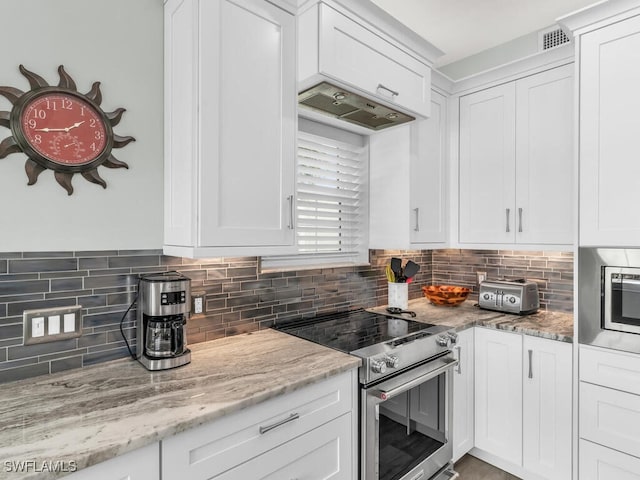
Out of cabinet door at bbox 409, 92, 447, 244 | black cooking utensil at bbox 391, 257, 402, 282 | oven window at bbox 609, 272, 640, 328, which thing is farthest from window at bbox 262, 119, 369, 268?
oven window at bbox 609, 272, 640, 328

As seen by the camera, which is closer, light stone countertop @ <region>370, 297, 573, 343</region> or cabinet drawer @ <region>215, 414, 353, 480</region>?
cabinet drawer @ <region>215, 414, 353, 480</region>

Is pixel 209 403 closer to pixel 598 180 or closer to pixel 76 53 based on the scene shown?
pixel 76 53

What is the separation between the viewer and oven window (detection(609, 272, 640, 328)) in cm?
177

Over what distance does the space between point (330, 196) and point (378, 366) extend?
4.10ft

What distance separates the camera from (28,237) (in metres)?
1.35

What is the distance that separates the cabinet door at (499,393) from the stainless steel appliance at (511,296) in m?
0.31

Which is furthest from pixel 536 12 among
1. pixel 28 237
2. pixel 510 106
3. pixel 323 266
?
pixel 28 237

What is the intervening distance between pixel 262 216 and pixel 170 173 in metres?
0.45

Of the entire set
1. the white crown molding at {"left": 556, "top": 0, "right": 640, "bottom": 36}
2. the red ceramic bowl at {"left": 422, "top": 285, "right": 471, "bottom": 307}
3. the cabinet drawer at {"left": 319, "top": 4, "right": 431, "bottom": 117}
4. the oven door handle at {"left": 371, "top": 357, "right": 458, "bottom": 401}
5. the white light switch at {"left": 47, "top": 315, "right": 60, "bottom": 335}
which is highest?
the white crown molding at {"left": 556, "top": 0, "right": 640, "bottom": 36}

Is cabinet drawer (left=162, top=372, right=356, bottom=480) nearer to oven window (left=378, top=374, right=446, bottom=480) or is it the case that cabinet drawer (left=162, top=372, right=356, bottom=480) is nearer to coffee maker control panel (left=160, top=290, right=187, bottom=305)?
oven window (left=378, top=374, right=446, bottom=480)

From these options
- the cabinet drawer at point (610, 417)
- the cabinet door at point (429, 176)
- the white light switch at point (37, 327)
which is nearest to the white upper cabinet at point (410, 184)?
the cabinet door at point (429, 176)

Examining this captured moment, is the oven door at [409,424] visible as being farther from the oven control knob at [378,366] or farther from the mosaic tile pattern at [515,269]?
the mosaic tile pattern at [515,269]

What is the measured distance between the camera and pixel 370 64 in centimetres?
188

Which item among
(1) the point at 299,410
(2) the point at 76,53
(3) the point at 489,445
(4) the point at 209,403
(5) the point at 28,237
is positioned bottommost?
(3) the point at 489,445
